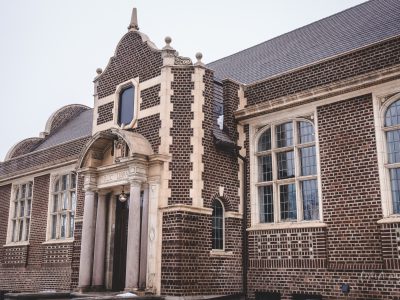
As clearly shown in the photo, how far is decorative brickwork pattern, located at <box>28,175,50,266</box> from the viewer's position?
1909 cm

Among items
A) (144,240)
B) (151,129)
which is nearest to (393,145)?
(151,129)

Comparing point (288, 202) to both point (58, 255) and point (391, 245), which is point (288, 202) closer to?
point (391, 245)

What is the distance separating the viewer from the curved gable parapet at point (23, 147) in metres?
24.2

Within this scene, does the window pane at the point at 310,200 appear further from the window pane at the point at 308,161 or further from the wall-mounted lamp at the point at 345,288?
the wall-mounted lamp at the point at 345,288

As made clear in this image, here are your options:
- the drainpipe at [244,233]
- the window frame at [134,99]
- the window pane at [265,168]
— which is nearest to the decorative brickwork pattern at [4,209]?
the window frame at [134,99]

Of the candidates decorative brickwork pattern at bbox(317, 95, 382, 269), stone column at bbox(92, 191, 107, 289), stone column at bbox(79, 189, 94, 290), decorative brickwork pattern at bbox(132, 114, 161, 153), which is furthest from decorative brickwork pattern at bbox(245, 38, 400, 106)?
stone column at bbox(79, 189, 94, 290)

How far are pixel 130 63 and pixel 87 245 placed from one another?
5.69 metres

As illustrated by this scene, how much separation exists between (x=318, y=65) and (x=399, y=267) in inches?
219

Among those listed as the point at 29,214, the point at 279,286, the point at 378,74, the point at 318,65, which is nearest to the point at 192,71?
the point at 318,65

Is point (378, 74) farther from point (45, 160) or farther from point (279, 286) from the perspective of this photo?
point (45, 160)

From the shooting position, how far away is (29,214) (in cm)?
2052

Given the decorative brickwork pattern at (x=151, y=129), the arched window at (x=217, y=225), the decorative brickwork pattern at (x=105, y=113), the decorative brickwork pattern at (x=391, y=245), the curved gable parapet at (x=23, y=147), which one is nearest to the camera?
the decorative brickwork pattern at (x=391, y=245)

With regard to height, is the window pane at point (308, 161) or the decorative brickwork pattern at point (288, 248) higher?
the window pane at point (308, 161)

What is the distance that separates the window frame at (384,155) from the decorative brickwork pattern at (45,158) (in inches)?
426
